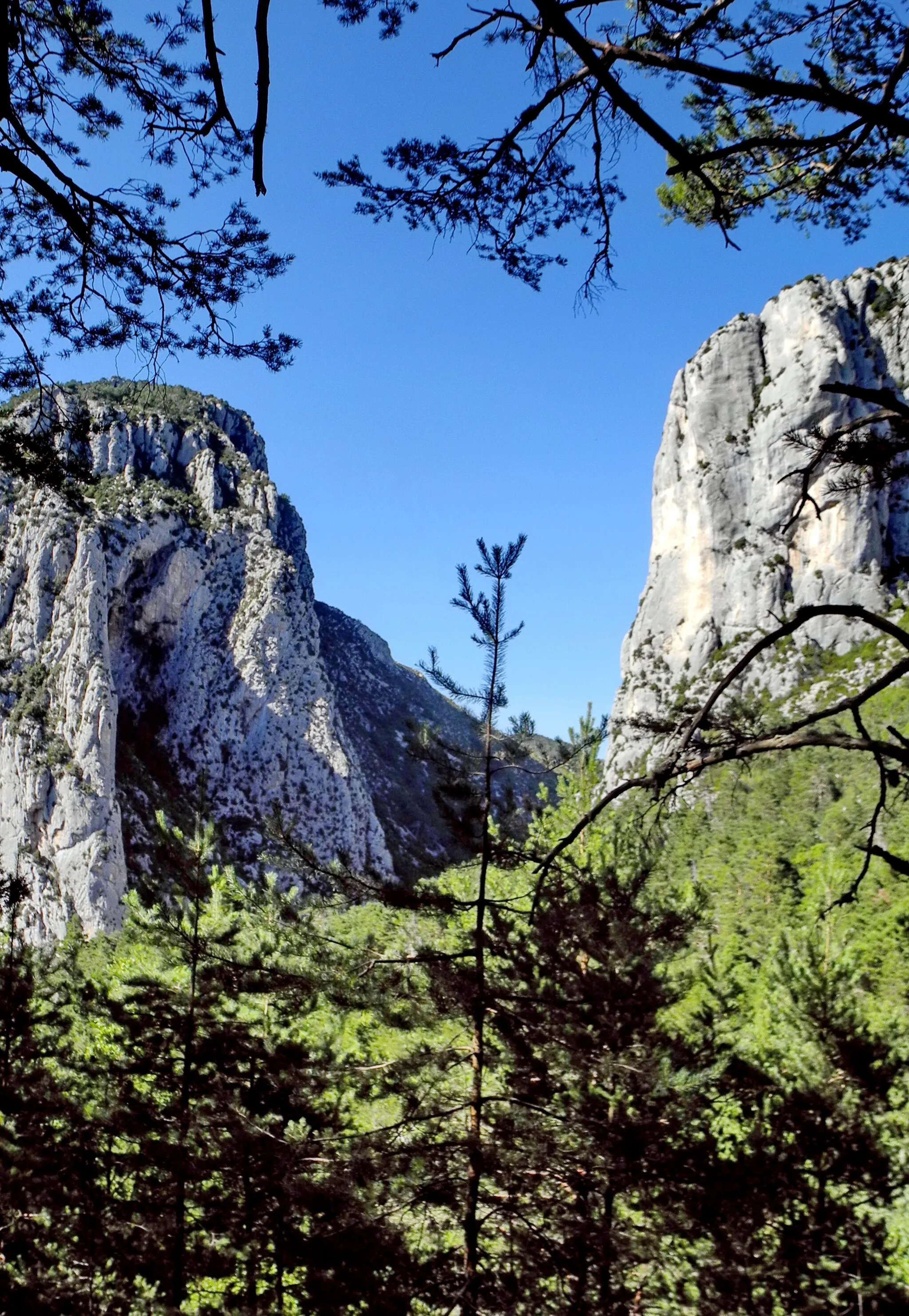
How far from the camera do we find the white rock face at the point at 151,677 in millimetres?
45594

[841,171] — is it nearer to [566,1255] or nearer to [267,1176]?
[566,1255]

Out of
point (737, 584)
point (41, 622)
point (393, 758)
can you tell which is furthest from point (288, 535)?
point (737, 584)

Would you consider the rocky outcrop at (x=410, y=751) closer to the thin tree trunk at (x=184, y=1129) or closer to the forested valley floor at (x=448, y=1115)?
the forested valley floor at (x=448, y=1115)

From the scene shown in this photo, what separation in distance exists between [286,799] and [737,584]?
3767 cm

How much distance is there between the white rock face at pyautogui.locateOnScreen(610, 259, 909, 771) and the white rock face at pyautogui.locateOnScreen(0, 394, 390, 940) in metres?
24.0

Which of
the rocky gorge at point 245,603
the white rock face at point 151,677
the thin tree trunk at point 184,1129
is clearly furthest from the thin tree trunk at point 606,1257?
the rocky gorge at point 245,603

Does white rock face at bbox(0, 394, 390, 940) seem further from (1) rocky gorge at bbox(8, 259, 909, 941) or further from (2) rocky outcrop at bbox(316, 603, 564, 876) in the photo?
(2) rocky outcrop at bbox(316, 603, 564, 876)

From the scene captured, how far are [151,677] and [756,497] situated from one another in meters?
48.9

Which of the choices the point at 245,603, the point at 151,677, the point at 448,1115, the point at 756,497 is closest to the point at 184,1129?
the point at 448,1115

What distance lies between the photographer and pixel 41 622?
51.5 meters

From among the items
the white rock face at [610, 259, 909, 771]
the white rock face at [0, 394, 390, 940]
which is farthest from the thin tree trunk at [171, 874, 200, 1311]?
the white rock face at [610, 259, 909, 771]

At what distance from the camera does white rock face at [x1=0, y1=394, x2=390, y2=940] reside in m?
45.6

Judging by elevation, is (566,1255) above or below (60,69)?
below

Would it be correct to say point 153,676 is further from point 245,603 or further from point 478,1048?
point 478,1048
